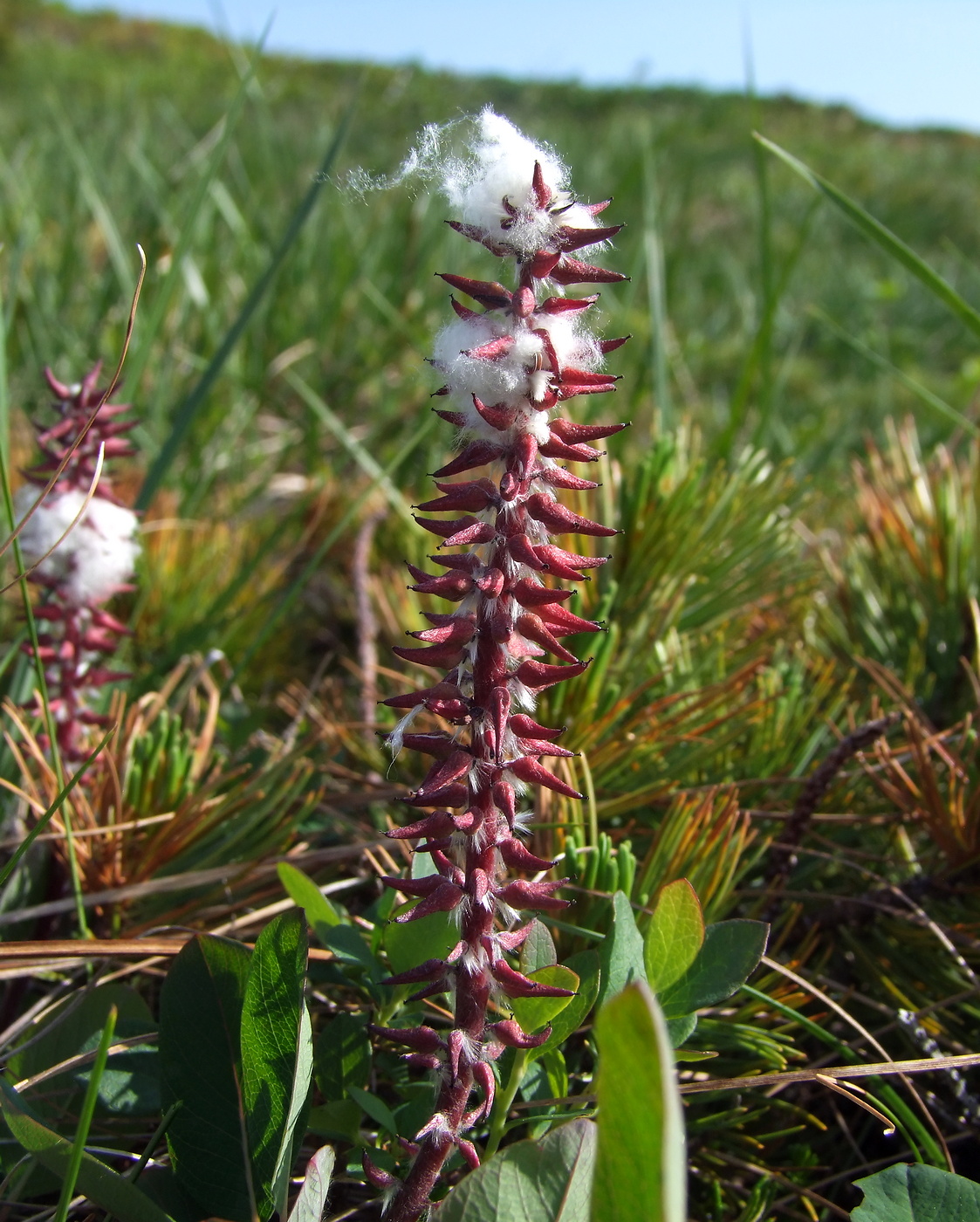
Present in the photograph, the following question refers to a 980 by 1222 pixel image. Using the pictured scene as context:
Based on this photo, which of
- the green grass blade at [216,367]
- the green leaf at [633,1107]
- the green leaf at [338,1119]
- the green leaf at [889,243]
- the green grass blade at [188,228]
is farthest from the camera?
the green grass blade at [188,228]

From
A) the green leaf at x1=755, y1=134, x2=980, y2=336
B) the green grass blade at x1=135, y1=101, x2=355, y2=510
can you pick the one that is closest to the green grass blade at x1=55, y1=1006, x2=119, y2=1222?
the green grass blade at x1=135, y1=101, x2=355, y2=510

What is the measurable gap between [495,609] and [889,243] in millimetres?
658

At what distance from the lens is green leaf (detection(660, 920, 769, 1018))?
60 cm

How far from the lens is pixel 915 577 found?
3.82ft

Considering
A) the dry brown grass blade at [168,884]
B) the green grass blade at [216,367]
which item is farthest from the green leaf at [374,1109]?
the green grass blade at [216,367]

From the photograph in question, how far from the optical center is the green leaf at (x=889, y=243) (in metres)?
0.89

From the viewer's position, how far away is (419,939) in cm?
61

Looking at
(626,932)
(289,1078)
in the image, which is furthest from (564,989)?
(289,1078)

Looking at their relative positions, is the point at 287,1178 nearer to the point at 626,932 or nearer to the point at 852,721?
the point at 626,932

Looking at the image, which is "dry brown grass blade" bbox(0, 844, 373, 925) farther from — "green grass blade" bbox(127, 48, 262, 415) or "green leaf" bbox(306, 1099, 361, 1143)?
"green grass blade" bbox(127, 48, 262, 415)

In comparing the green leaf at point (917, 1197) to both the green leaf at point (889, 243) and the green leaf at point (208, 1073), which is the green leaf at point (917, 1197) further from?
the green leaf at point (889, 243)

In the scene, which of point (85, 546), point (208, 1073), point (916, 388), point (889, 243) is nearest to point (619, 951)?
point (208, 1073)

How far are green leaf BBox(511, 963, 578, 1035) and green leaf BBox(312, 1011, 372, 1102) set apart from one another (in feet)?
0.41

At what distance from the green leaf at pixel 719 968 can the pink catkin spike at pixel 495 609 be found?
130 millimetres
